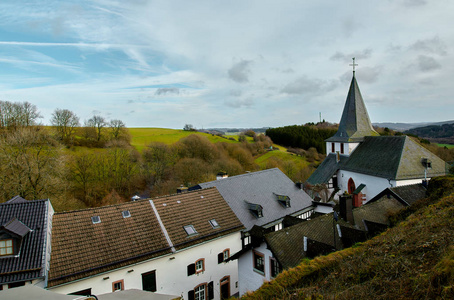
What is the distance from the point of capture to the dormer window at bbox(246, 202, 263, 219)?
751 inches

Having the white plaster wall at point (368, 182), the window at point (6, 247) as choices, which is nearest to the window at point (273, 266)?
the window at point (6, 247)

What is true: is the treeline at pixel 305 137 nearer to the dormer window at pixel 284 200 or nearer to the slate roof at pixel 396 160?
the slate roof at pixel 396 160

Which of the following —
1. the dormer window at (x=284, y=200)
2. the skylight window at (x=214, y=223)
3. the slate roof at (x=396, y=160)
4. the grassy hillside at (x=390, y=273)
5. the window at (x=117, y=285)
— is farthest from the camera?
the slate roof at (x=396, y=160)

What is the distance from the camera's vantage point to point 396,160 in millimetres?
24938

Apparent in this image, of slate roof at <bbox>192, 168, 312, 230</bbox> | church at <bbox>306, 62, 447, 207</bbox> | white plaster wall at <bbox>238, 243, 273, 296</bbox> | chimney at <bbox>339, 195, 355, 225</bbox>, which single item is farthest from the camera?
church at <bbox>306, 62, 447, 207</bbox>

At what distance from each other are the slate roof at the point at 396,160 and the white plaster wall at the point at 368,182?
60 cm

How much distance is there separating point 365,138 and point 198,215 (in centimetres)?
2696

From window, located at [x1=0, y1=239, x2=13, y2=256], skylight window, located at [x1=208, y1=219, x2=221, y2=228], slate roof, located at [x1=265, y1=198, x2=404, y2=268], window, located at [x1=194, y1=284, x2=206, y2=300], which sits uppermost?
window, located at [x1=0, y1=239, x2=13, y2=256]

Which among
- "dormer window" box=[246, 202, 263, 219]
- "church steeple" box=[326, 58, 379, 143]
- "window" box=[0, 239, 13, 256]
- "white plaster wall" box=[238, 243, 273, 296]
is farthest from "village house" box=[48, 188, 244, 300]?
"church steeple" box=[326, 58, 379, 143]

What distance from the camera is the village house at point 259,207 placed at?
41.7 ft

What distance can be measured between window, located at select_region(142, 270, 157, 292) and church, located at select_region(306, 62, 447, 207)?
2203 cm

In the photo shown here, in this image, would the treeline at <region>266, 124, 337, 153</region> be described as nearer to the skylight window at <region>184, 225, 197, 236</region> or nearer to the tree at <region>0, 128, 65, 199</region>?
the skylight window at <region>184, 225, 197, 236</region>

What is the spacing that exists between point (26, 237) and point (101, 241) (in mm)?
3206

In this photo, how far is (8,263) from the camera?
34.7ft
